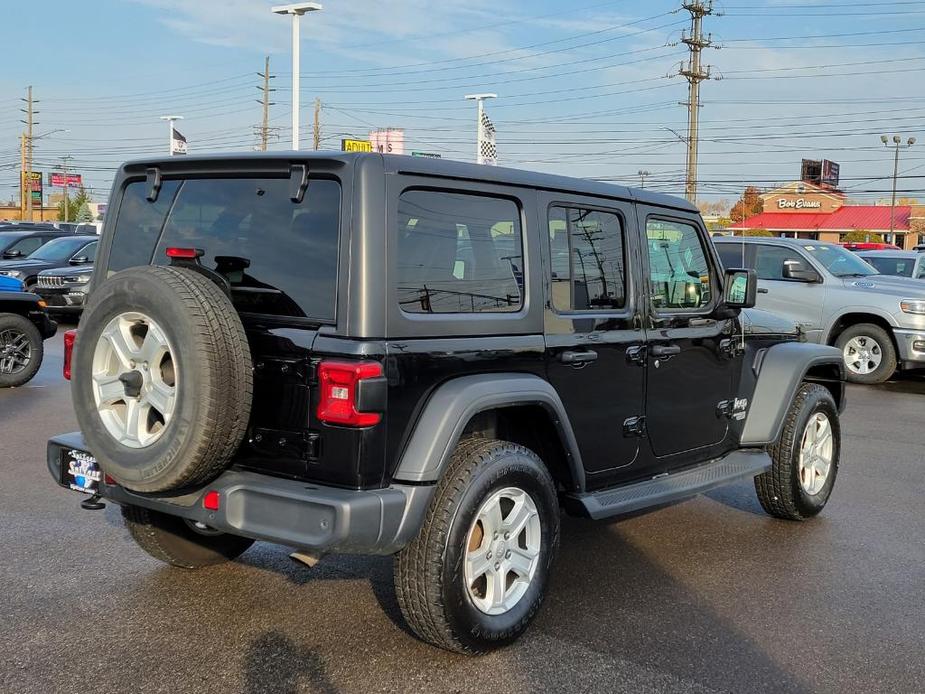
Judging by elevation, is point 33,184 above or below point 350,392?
above

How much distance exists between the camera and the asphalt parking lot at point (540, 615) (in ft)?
11.7

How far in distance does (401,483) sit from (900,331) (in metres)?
10.5

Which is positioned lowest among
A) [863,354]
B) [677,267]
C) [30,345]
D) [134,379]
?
[863,354]

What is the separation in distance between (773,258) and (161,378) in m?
10.9

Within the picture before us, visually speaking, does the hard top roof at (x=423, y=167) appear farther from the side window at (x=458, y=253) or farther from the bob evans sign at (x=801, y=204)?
the bob evans sign at (x=801, y=204)

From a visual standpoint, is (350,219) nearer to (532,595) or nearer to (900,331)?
(532,595)

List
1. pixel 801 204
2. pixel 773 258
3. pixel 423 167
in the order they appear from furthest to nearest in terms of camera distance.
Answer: pixel 801 204 < pixel 773 258 < pixel 423 167

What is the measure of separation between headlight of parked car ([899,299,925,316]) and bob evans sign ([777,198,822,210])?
59.5 meters

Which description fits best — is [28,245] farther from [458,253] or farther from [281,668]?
[281,668]

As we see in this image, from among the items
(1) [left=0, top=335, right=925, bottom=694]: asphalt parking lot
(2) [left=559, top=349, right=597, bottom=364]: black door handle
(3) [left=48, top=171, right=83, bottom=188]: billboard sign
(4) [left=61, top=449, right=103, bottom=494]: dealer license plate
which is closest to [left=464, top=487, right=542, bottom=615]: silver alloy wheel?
(1) [left=0, top=335, right=925, bottom=694]: asphalt parking lot

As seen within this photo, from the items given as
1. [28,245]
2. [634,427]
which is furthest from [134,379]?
[28,245]

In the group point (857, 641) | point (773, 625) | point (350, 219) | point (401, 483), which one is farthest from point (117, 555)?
point (857, 641)

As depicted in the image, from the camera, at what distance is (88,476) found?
4008 millimetres

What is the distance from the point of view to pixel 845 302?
12438mm
